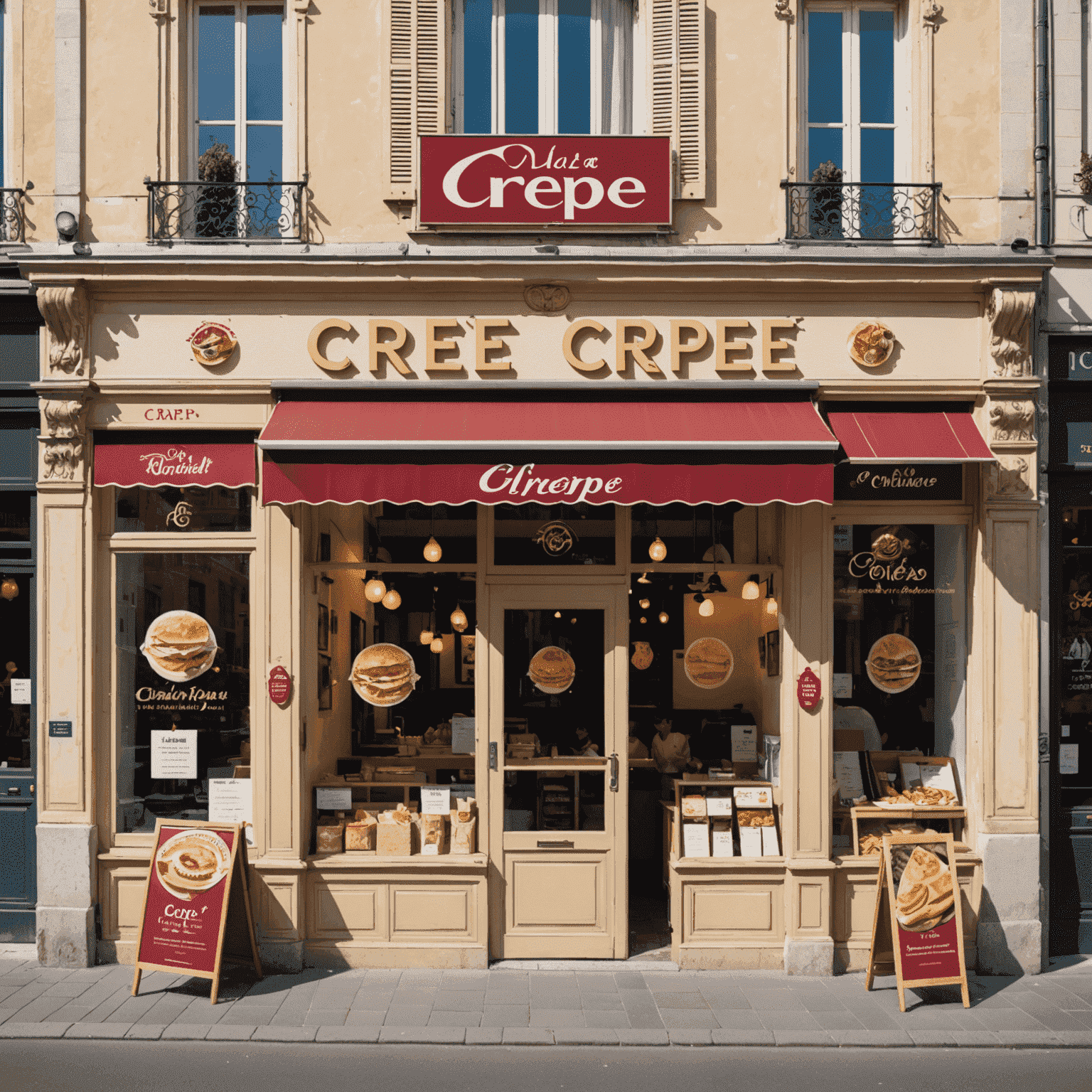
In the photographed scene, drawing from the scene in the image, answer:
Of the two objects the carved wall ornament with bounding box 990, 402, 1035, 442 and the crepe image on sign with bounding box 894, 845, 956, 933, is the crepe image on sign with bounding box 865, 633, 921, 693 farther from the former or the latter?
the carved wall ornament with bounding box 990, 402, 1035, 442

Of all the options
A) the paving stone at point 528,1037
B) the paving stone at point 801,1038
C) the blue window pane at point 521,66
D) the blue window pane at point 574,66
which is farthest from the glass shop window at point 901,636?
the blue window pane at point 521,66

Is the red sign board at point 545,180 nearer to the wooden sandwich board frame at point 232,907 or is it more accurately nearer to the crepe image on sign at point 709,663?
the crepe image on sign at point 709,663

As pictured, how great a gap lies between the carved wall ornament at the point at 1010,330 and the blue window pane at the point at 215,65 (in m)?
6.20

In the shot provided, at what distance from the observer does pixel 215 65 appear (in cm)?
852

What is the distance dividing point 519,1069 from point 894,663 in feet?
13.9

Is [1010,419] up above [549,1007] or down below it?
above

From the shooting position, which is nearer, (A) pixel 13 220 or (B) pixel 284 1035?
(B) pixel 284 1035

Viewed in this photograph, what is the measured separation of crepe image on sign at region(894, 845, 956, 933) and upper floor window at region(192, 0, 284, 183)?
23.4 feet

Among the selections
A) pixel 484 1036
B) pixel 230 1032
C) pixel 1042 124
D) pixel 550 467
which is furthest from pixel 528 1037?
pixel 1042 124

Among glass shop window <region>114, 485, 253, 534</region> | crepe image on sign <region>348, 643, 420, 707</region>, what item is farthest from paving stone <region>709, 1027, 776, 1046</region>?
glass shop window <region>114, 485, 253, 534</region>

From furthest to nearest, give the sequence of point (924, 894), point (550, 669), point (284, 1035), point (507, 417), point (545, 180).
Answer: point (550, 669) → point (545, 180) → point (507, 417) → point (924, 894) → point (284, 1035)

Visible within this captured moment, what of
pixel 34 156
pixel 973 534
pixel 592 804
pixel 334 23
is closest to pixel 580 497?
pixel 592 804

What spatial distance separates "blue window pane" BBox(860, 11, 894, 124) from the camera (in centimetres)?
858

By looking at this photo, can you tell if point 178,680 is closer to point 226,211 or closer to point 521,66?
point 226,211
